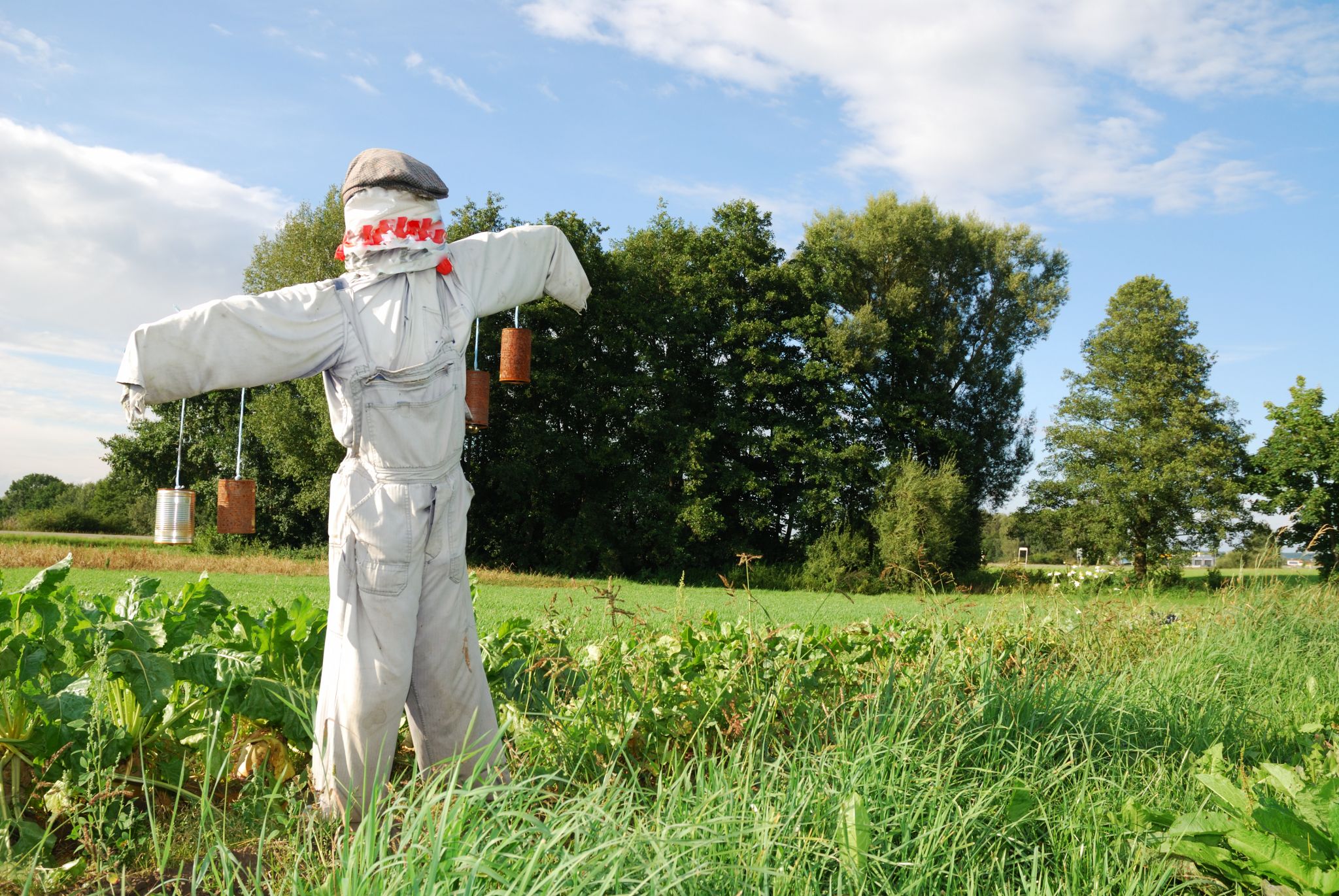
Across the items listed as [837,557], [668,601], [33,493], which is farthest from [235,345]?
[33,493]

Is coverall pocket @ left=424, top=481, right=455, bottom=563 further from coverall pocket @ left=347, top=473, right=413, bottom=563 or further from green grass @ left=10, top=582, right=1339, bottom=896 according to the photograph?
green grass @ left=10, top=582, right=1339, bottom=896

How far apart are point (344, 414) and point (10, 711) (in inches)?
54.5

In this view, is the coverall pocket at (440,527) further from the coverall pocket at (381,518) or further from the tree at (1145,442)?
the tree at (1145,442)

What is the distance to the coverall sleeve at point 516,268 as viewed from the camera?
331 centimetres

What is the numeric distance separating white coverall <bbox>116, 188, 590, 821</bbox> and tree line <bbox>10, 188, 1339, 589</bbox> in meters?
17.7

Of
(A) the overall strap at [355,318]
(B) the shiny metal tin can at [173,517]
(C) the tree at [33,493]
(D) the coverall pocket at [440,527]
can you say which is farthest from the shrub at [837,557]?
(C) the tree at [33,493]

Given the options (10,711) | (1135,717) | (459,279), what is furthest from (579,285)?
(1135,717)

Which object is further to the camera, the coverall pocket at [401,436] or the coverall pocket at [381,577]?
the coverall pocket at [401,436]

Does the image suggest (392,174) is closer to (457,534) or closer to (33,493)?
(457,534)

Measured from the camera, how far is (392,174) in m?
3.04

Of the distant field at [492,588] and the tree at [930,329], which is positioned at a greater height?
the tree at [930,329]

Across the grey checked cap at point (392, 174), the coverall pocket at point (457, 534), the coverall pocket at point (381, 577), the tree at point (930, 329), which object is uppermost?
the tree at point (930, 329)

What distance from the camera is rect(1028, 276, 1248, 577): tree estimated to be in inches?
1024

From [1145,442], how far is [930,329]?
24.1 ft
